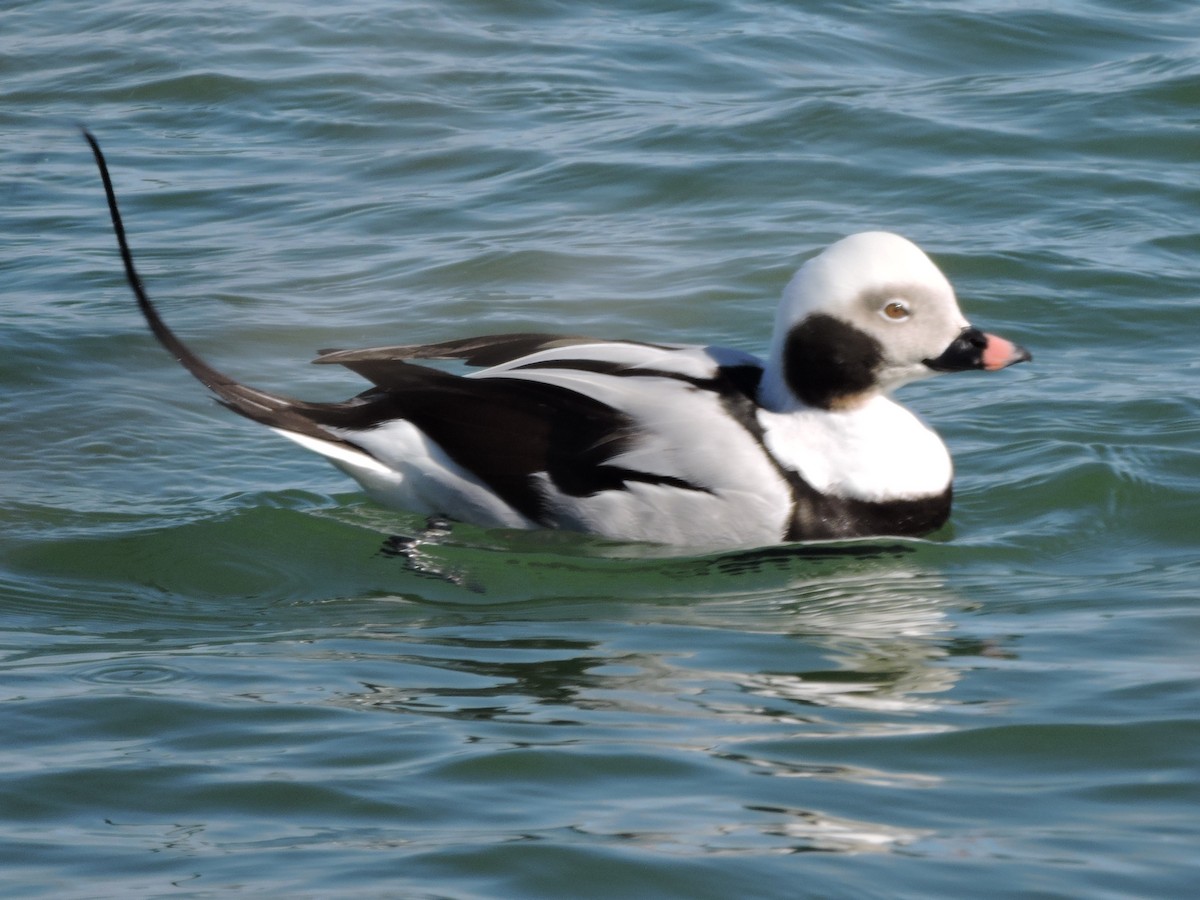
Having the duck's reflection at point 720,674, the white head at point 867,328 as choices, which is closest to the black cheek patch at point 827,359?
the white head at point 867,328

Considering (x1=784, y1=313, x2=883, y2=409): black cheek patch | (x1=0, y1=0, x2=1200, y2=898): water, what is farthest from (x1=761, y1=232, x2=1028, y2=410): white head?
(x1=0, y1=0, x2=1200, y2=898): water

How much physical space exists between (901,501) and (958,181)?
4282mm

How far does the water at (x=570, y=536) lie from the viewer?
3736 mm

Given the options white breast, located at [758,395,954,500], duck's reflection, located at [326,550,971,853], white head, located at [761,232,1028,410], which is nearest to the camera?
duck's reflection, located at [326,550,971,853]

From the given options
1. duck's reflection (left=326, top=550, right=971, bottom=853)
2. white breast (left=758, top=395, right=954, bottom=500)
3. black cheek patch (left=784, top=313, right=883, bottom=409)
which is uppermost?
black cheek patch (left=784, top=313, right=883, bottom=409)

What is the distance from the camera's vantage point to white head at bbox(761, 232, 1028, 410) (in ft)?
19.0

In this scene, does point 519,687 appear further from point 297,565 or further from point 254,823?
point 297,565

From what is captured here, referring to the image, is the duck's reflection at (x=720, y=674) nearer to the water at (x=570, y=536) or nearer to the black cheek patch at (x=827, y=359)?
the water at (x=570, y=536)

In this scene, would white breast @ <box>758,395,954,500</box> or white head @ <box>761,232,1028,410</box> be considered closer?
white head @ <box>761,232,1028,410</box>

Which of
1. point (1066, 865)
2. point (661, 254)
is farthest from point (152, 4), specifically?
point (1066, 865)

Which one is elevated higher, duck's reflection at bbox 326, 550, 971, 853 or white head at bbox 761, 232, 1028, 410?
white head at bbox 761, 232, 1028, 410

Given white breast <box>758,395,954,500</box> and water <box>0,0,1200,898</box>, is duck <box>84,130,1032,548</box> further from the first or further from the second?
water <box>0,0,1200,898</box>

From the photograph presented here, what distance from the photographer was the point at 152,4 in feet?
46.1

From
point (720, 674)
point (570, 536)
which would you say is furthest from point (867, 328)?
point (720, 674)
